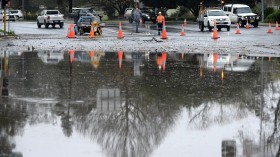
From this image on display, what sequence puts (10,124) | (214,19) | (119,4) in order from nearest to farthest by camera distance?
(10,124) < (214,19) < (119,4)

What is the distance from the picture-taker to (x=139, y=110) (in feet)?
40.7

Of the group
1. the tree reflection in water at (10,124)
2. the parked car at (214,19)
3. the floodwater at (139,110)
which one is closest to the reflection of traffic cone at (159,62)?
the floodwater at (139,110)

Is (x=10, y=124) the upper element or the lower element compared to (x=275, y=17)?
lower

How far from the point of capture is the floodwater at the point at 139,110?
30.4 ft

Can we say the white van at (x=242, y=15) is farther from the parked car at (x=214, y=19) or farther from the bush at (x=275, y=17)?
the parked car at (x=214, y=19)

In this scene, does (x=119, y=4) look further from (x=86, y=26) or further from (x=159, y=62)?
(x=159, y=62)

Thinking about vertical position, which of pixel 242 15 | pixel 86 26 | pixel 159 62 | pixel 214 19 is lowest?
pixel 159 62

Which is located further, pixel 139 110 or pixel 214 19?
pixel 214 19

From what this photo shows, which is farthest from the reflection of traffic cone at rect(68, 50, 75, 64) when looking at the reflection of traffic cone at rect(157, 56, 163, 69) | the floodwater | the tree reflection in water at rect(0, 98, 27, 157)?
the tree reflection in water at rect(0, 98, 27, 157)

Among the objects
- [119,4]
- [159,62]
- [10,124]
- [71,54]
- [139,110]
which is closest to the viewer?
[10,124]

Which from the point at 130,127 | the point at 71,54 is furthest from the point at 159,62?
the point at 130,127

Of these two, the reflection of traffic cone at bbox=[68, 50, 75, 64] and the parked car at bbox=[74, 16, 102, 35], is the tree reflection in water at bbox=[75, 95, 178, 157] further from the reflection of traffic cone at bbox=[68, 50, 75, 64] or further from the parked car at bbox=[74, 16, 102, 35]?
the parked car at bbox=[74, 16, 102, 35]

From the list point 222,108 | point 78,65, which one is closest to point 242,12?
point 78,65

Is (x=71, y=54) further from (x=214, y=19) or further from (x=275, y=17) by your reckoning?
(x=275, y=17)
